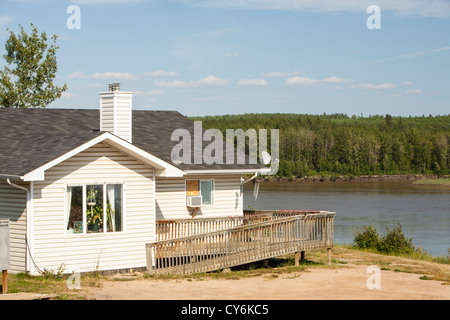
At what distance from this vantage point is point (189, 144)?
23.4 metres

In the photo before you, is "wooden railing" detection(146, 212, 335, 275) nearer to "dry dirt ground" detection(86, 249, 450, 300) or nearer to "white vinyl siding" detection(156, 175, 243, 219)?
"dry dirt ground" detection(86, 249, 450, 300)

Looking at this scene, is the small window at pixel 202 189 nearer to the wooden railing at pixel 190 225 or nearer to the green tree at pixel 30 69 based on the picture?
the wooden railing at pixel 190 225

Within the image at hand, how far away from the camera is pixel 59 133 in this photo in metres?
20.9

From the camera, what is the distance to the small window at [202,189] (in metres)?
21.7

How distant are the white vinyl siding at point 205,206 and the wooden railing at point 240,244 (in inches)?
66.9

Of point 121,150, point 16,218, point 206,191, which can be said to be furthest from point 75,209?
point 206,191

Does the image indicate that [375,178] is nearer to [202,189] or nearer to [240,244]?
[202,189]

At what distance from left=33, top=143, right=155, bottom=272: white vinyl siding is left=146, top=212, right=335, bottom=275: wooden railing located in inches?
29.1

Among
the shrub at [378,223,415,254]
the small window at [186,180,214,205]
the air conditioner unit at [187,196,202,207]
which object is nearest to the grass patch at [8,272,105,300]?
the air conditioner unit at [187,196,202,207]

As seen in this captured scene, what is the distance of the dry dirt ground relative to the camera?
1378cm

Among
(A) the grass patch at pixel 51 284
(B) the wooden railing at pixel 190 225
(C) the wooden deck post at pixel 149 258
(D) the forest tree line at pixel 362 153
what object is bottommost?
(A) the grass patch at pixel 51 284

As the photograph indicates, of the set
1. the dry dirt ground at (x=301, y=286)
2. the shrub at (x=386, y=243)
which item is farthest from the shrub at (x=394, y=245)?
the dry dirt ground at (x=301, y=286)

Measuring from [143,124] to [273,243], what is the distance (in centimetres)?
797
